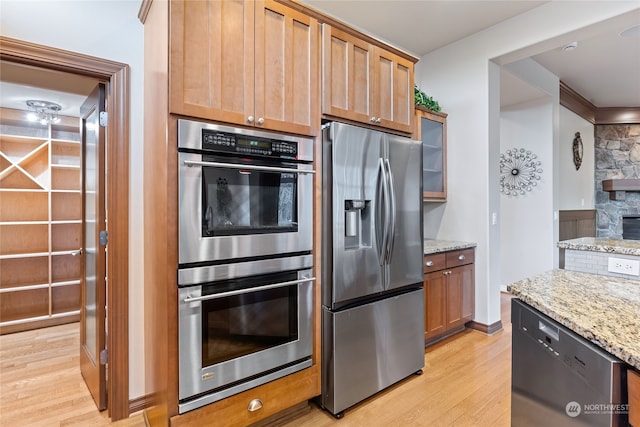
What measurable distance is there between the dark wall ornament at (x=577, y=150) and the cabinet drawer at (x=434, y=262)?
405 centimetres

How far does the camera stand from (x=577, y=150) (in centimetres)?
531

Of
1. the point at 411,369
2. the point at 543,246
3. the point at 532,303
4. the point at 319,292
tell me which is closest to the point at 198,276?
the point at 319,292

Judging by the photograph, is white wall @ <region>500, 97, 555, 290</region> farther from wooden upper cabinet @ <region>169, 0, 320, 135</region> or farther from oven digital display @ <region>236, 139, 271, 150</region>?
oven digital display @ <region>236, 139, 271, 150</region>

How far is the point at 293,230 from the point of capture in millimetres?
1834

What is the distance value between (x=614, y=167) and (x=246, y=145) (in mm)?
7065

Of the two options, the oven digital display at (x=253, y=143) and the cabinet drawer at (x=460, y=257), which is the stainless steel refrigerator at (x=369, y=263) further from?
the cabinet drawer at (x=460, y=257)

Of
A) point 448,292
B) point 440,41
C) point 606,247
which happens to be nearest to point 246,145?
point 606,247

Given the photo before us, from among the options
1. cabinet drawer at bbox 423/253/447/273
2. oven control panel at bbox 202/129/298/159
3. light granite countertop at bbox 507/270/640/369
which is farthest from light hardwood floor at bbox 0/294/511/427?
oven control panel at bbox 202/129/298/159

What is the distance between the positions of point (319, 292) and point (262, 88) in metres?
1.19

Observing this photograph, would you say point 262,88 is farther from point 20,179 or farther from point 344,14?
point 20,179

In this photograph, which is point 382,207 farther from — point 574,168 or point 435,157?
point 574,168

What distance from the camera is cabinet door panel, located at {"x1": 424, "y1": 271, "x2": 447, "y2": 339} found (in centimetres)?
275

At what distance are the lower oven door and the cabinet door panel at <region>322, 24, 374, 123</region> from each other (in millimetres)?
1056

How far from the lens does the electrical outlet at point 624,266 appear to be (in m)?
1.49
